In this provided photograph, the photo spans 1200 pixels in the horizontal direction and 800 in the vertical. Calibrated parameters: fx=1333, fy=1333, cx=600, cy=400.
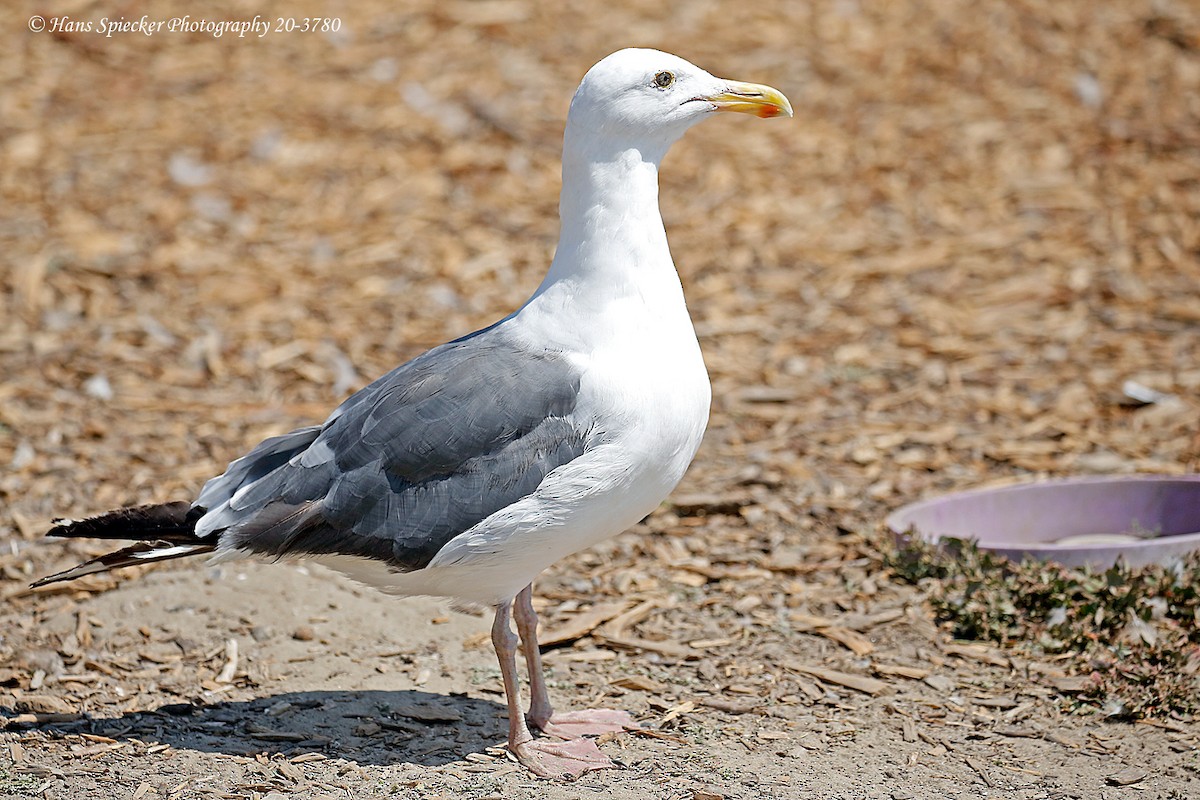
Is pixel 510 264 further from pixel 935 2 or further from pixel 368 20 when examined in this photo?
pixel 935 2

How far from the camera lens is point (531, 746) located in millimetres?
3859

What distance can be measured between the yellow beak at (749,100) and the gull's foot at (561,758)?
190 centimetres

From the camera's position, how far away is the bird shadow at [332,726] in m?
3.97

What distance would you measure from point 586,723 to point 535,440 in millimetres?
953

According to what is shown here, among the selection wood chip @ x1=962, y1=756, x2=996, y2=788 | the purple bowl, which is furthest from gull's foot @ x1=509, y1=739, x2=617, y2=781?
the purple bowl

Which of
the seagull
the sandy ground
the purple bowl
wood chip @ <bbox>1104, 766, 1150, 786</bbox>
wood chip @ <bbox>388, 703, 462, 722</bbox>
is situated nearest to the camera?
the seagull

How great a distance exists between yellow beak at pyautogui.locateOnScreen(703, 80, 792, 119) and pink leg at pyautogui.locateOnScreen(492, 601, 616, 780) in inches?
63.1

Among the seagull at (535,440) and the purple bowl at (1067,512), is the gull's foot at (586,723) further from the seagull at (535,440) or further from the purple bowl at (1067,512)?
the purple bowl at (1067,512)

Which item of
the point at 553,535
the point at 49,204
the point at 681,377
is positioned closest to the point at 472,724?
the point at 553,535

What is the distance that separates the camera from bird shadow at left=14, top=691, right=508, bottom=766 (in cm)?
397

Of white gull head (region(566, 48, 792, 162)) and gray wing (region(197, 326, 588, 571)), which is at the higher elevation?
white gull head (region(566, 48, 792, 162))

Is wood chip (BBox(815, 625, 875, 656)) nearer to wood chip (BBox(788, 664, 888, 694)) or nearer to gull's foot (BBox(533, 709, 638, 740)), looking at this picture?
wood chip (BBox(788, 664, 888, 694))

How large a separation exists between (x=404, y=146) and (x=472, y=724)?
17.2 ft

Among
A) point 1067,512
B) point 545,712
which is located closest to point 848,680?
point 545,712
